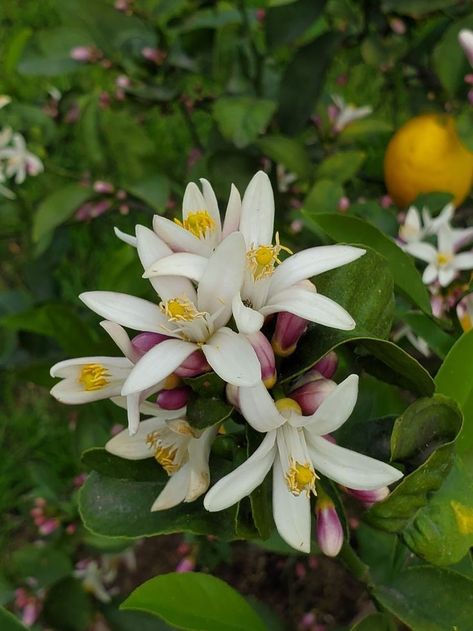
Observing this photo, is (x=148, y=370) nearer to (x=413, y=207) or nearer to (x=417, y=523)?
(x=417, y=523)

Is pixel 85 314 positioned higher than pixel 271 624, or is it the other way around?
pixel 85 314

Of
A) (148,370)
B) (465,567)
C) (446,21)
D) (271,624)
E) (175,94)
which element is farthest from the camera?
(446,21)

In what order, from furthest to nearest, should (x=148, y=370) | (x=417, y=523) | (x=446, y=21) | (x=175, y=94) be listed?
(x=446, y=21) < (x=175, y=94) < (x=417, y=523) < (x=148, y=370)

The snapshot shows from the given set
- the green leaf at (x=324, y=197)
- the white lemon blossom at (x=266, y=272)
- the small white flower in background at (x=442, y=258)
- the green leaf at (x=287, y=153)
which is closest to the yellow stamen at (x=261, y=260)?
the white lemon blossom at (x=266, y=272)

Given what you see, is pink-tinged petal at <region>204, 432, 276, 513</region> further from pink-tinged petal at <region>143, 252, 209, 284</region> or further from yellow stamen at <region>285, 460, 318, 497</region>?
pink-tinged petal at <region>143, 252, 209, 284</region>

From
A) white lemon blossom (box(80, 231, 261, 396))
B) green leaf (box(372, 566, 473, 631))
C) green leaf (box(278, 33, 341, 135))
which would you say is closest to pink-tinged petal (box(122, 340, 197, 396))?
white lemon blossom (box(80, 231, 261, 396))

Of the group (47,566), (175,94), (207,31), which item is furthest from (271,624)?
(207,31)

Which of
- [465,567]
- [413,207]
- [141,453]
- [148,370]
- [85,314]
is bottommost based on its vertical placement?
[85,314]
